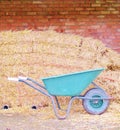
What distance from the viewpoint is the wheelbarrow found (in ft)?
24.7

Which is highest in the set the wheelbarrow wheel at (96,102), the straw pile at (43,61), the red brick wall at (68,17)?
the red brick wall at (68,17)

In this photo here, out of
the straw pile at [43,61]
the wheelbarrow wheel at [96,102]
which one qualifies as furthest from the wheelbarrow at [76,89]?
the straw pile at [43,61]

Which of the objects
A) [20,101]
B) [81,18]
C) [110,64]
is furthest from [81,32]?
[20,101]

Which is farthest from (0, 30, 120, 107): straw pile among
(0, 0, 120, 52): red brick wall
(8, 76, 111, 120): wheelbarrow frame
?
(8, 76, 111, 120): wheelbarrow frame

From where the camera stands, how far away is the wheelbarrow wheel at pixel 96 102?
25.9 feet

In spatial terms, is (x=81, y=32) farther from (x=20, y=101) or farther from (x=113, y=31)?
(x=20, y=101)

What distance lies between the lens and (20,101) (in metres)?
8.60

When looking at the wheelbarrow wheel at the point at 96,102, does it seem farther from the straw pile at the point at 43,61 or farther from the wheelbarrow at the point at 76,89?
the straw pile at the point at 43,61

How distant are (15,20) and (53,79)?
2073 millimetres

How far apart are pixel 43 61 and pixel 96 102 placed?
4.17 ft

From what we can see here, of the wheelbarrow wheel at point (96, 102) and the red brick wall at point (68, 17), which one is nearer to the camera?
the wheelbarrow wheel at point (96, 102)

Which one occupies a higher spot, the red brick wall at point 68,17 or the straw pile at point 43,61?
the red brick wall at point 68,17

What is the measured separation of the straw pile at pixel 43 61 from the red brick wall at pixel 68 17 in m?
0.39

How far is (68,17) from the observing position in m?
9.23
